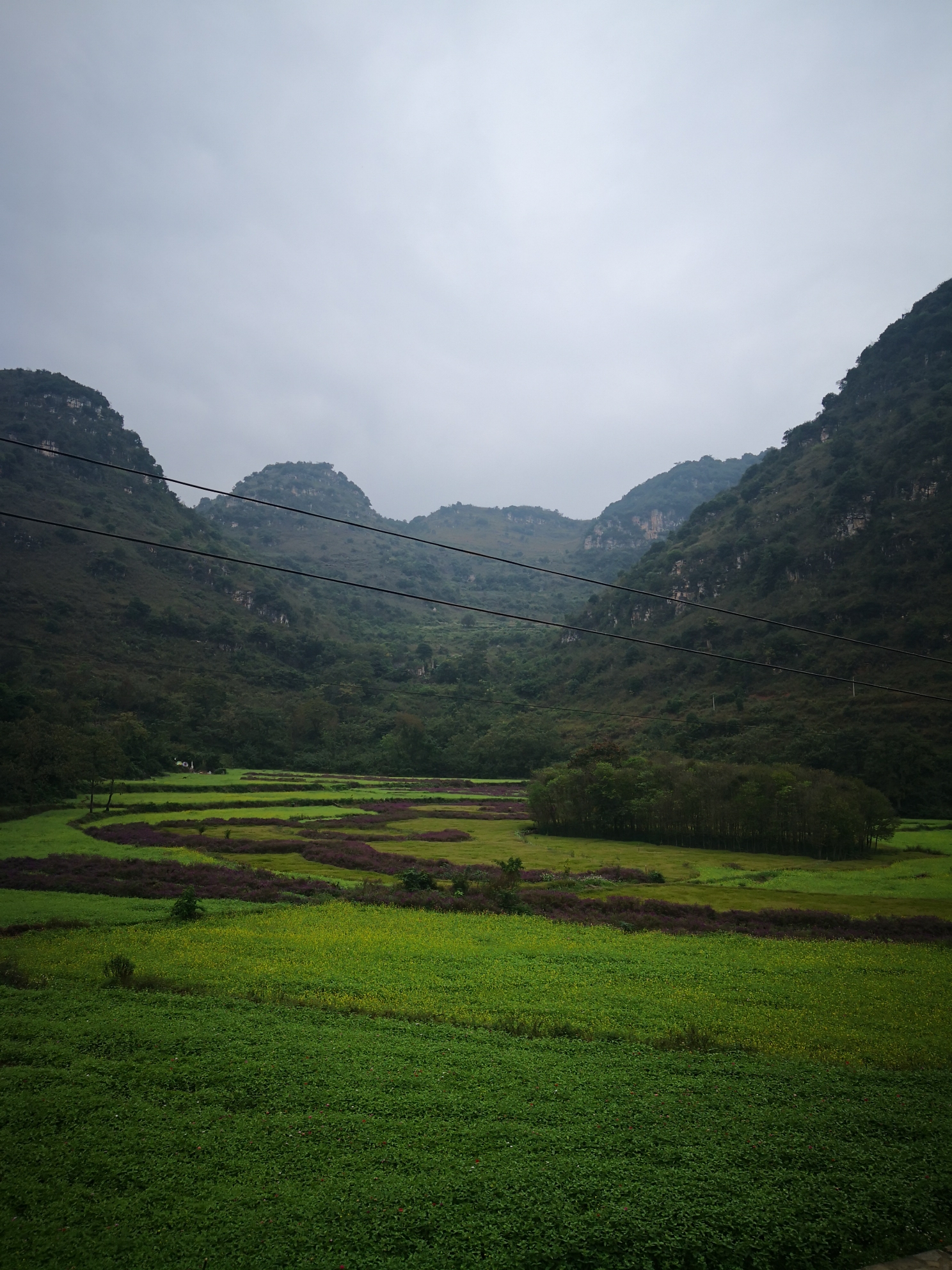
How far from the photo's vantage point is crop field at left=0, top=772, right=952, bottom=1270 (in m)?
6.58

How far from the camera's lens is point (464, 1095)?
916 cm

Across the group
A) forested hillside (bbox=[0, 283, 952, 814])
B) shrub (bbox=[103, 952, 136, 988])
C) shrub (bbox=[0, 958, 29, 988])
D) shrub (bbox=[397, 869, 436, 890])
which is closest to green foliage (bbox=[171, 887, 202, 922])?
shrub (bbox=[0, 958, 29, 988])

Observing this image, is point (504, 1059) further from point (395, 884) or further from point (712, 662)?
point (712, 662)

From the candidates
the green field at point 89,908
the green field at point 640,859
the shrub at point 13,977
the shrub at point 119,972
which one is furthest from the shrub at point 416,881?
the shrub at point 13,977

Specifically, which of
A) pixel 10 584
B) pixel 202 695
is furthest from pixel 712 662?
pixel 10 584

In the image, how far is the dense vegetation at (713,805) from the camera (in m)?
37.9

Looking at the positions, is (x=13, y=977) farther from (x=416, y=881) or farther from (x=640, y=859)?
(x=640, y=859)

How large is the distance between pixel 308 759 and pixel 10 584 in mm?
53813

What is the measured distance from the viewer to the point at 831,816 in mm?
37531

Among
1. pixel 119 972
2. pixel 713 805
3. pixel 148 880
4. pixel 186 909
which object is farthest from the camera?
pixel 713 805

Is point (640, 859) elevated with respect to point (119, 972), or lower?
lower

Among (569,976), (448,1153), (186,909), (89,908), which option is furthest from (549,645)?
(448,1153)

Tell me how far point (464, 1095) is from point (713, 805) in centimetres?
3730

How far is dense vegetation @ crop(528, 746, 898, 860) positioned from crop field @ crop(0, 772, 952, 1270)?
1860 centimetres
